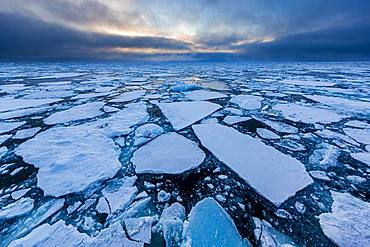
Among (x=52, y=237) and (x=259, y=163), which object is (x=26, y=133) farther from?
(x=259, y=163)

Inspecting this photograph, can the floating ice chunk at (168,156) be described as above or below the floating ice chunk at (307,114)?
above

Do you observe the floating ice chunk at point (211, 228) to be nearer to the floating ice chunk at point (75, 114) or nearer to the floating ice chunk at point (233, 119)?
the floating ice chunk at point (233, 119)

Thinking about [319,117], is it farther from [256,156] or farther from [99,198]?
[99,198]

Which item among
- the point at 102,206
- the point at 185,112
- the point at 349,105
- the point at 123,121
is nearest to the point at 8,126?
the point at 123,121

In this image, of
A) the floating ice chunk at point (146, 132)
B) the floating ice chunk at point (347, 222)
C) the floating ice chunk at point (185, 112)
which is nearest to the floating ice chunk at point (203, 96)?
the floating ice chunk at point (185, 112)

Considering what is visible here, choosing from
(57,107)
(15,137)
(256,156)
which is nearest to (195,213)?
(256,156)

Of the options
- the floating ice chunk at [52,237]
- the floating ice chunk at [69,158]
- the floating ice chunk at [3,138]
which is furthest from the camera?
the floating ice chunk at [3,138]
